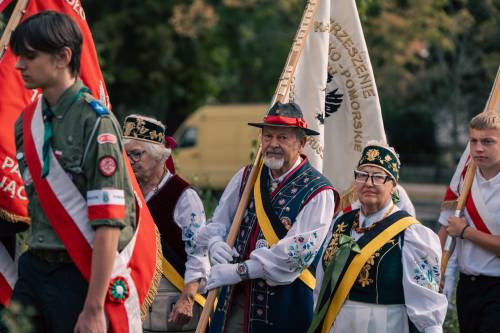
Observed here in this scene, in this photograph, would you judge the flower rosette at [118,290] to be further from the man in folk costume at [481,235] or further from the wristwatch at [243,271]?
the man in folk costume at [481,235]

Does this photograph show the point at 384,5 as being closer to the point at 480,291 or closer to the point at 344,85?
the point at 344,85

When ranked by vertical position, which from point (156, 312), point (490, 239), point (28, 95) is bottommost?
point (156, 312)

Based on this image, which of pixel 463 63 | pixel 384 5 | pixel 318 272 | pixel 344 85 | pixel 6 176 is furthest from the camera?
pixel 463 63

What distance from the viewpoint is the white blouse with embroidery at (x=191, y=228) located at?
6.57 metres

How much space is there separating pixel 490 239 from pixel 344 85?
1761mm

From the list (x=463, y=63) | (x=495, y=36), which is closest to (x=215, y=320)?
(x=495, y=36)

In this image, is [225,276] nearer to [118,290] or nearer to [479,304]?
[118,290]

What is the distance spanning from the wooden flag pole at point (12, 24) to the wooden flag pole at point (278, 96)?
1581 mm

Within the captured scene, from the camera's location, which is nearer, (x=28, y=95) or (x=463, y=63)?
(x=28, y=95)

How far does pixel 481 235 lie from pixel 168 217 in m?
1.90

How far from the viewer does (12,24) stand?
6.29 metres

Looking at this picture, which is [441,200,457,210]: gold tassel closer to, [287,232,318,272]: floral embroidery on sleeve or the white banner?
the white banner

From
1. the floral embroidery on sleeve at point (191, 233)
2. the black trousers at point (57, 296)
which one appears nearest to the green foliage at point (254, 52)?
the floral embroidery on sleeve at point (191, 233)

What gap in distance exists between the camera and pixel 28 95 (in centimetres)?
612
